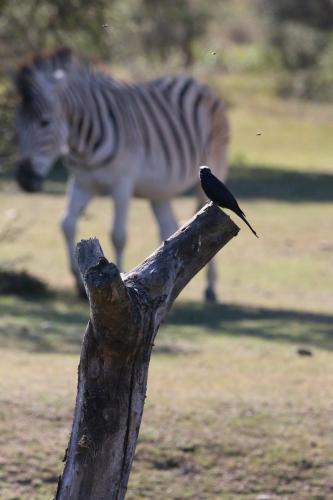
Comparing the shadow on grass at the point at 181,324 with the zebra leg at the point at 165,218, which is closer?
the shadow on grass at the point at 181,324

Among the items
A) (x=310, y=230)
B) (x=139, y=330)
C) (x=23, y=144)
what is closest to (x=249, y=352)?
(x=23, y=144)

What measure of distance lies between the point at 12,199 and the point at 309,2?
52.6 ft

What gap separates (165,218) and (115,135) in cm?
94

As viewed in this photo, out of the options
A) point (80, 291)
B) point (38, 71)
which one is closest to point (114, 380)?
point (80, 291)

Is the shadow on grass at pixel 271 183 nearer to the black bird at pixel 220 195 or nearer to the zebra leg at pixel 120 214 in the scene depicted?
the zebra leg at pixel 120 214

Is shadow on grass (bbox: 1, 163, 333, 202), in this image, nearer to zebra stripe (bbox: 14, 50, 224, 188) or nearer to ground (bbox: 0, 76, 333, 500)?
ground (bbox: 0, 76, 333, 500)

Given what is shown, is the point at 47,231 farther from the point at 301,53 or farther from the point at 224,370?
the point at 301,53

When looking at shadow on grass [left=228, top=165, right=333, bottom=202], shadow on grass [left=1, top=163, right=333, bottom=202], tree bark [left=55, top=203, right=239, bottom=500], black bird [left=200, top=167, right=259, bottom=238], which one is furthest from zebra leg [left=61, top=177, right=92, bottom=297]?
shadow on grass [left=228, top=165, right=333, bottom=202]

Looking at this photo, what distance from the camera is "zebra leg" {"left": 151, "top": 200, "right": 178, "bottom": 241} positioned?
1244 centimetres

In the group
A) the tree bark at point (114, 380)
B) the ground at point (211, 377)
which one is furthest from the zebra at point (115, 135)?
the tree bark at point (114, 380)

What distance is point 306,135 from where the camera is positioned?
31.3m

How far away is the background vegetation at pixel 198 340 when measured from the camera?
21.5 feet

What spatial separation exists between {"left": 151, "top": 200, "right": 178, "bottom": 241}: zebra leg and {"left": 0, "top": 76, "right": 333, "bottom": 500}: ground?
676 mm

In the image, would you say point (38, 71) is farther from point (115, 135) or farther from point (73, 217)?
point (73, 217)
